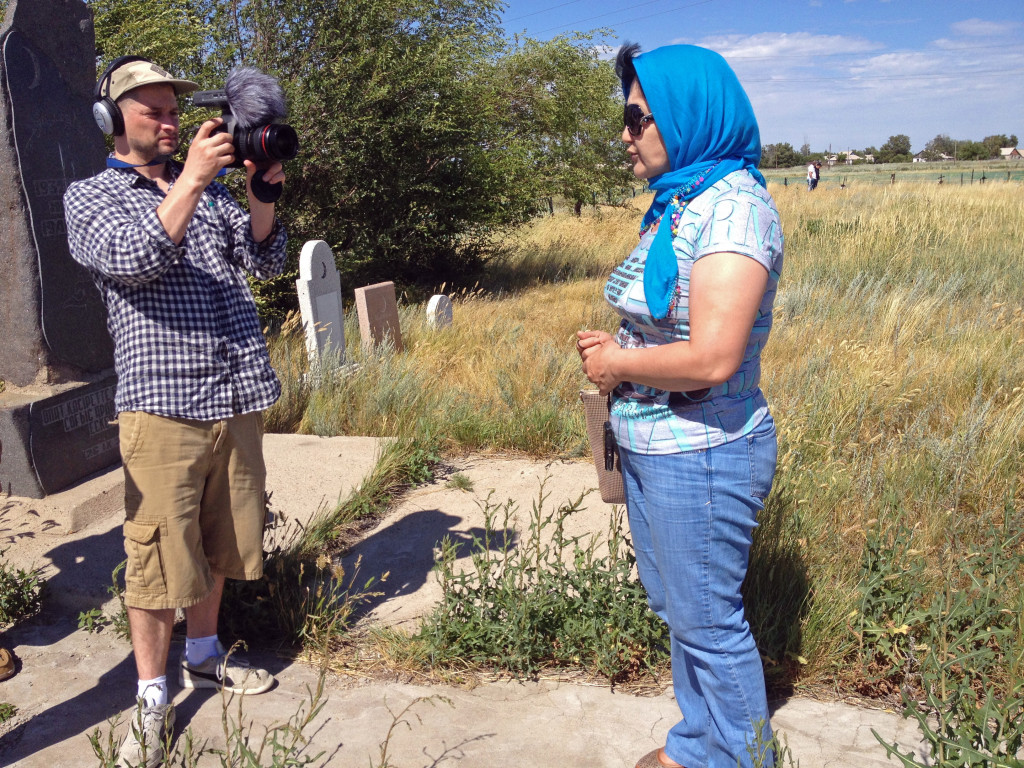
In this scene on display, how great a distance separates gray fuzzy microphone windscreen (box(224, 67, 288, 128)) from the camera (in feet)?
7.88

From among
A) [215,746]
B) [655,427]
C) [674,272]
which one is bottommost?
[215,746]

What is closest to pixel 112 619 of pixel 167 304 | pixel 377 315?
pixel 167 304

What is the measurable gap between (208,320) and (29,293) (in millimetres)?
2019

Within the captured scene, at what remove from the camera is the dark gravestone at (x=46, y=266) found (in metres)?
3.80

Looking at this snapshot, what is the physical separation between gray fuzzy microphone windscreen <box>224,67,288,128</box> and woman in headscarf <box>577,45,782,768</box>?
3.59 feet

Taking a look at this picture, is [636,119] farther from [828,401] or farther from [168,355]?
[828,401]

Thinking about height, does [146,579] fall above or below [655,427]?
below

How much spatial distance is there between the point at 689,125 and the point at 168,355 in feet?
5.10

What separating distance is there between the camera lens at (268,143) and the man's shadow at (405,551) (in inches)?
63.3

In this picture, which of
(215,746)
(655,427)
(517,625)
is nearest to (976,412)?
(517,625)

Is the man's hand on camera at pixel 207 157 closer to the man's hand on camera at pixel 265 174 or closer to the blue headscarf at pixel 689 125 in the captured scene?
the man's hand on camera at pixel 265 174

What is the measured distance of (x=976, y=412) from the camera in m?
4.37

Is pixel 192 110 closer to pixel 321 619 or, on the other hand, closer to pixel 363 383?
pixel 363 383

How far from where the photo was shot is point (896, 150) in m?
91.4
